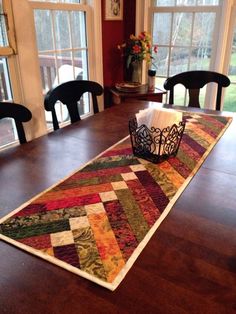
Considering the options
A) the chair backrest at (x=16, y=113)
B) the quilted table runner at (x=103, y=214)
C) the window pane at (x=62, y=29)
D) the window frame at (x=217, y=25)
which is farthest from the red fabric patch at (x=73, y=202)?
the window frame at (x=217, y=25)

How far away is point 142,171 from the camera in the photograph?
3.64 ft

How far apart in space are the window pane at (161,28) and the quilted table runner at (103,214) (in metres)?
2.25

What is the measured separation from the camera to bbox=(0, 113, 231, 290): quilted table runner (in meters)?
0.69

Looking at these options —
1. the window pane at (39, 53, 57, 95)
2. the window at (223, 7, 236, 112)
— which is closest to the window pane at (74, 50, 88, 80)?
the window pane at (39, 53, 57, 95)

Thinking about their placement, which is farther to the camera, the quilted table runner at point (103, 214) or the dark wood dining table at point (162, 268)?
the quilted table runner at point (103, 214)

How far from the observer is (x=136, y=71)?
116 inches

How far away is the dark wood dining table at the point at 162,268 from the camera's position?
58 cm

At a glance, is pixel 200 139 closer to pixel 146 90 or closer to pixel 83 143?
pixel 83 143

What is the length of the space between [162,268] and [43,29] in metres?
1.97

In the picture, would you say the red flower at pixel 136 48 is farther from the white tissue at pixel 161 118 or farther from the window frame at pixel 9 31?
the white tissue at pixel 161 118

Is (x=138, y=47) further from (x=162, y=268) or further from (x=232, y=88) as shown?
(x=162, y=268)

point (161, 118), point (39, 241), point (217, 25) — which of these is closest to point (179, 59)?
point (217, 25)

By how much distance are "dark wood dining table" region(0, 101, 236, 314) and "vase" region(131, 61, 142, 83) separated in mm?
2029

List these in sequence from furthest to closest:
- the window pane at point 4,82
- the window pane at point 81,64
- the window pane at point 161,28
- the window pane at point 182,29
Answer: the window pane at point 161,28
the window pane at point 182,29
the window pane at point 81,64
the window pane at point 4,82
